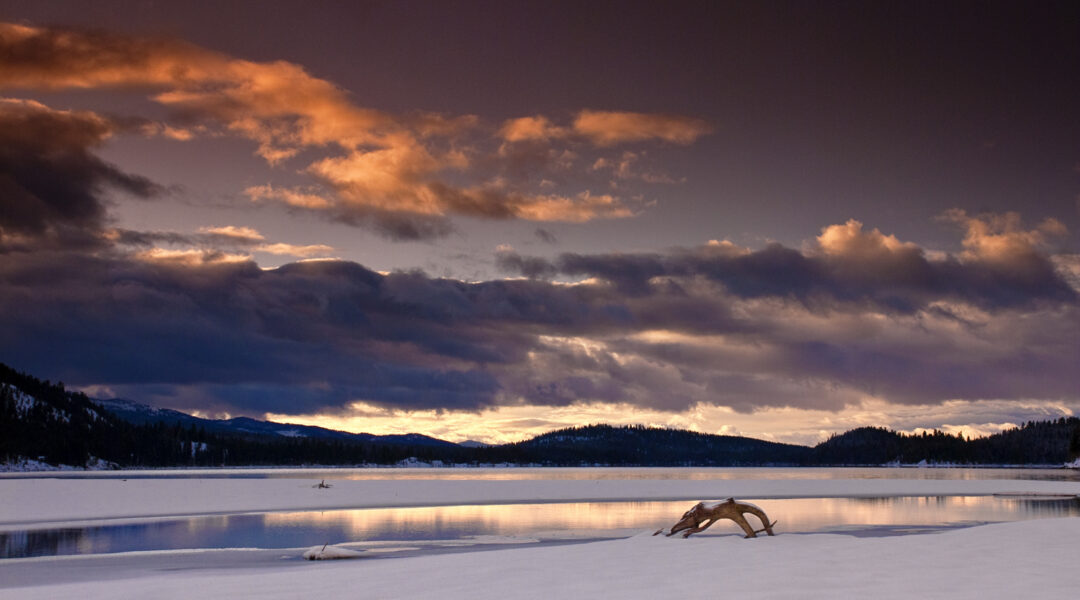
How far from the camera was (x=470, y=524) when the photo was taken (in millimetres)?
43656

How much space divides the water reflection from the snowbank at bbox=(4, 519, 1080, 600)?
11589mm

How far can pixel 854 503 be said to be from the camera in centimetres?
6231

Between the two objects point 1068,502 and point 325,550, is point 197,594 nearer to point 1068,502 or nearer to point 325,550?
point 325,550

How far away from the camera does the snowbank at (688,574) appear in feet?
51.7

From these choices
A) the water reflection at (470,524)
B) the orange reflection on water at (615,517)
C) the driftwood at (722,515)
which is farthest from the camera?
the orange reflection on water at (615,517)

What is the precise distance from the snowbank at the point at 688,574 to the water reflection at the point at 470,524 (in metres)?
11.6

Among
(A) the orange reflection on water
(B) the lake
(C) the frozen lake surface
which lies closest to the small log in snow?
(C) the frozen lake surface

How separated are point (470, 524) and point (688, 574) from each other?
88.2 feet

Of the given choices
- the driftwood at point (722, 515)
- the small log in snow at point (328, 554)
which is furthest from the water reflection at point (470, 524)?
the small log in snow at point (328, 554)

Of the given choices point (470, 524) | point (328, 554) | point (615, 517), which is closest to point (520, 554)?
point (328, 554)

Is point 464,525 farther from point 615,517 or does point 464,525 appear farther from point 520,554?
point 520,554

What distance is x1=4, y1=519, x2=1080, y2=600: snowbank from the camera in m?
15.8

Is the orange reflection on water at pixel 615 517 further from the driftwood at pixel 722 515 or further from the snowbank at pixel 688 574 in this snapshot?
the snowbank at pixel 688 574

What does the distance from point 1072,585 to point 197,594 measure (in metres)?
17.0
